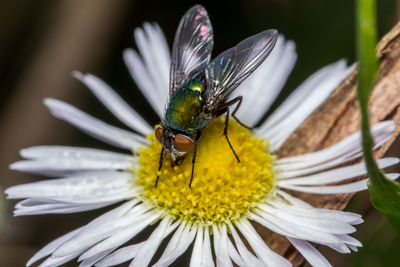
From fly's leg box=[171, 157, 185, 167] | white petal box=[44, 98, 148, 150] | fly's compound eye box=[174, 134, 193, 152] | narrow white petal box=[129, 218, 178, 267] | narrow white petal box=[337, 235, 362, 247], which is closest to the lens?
narrow white petal box=[337, 235, 362, 247]

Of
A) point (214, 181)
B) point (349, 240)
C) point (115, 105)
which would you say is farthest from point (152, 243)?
point (115, 105)

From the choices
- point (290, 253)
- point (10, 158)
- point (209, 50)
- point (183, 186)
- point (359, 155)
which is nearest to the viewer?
point (290, 253)

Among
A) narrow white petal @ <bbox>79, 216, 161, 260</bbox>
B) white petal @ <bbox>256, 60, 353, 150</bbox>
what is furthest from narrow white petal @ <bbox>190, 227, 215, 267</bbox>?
white petal @ <bbox>256, 60, 353, 150</bbox>

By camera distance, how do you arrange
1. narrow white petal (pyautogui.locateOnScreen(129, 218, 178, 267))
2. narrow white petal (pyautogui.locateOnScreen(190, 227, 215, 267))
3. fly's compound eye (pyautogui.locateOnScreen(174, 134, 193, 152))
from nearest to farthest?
narrow white petal (pyautogui.locateOnScreen(129, 218, 178, 267))
narrow white petal (pyautogui.locateOnScreen(190, 227, 215, 267))
fly's compound eye (pyautogui.locateOnScreen(174, 134, 193, 152))

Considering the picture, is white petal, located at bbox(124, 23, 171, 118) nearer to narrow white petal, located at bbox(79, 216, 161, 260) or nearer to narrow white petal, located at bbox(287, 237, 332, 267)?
narrow white petal, located at bbox(79, 216, 161, 260)

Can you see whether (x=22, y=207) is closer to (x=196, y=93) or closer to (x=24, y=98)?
(x=196, y=93)

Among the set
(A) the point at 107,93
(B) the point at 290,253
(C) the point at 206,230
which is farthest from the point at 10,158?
(B) the point at 290,253
